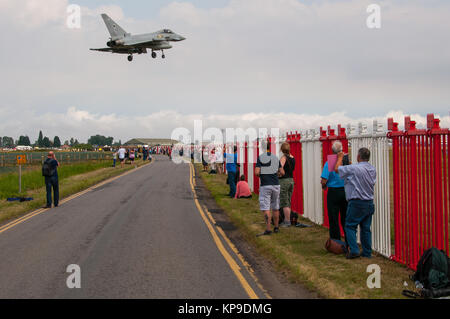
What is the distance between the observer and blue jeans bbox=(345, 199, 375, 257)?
8.55 m

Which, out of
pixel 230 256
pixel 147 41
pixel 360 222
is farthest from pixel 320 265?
pixel 147 41

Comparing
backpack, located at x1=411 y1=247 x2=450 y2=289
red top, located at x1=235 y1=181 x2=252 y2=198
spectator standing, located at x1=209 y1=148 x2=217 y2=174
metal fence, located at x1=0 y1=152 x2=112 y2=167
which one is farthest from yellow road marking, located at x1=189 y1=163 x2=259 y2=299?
metal fence, located at x1=0 y1=152 x2=112 y2=167

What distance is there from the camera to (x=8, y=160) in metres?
53.9

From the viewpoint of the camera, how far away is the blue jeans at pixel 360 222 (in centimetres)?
855

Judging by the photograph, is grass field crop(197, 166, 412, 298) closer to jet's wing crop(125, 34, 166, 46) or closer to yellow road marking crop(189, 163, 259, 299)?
yellow road marking crop(189, 163, 259, 299)

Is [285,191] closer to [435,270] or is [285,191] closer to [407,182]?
[407,182]

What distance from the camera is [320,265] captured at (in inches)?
327

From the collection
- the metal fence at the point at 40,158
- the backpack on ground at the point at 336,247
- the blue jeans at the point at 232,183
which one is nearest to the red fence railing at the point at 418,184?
the backpack on ground at the point at 336,247

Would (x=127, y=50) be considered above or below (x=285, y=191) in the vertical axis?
above

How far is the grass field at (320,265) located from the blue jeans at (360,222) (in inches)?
9.3

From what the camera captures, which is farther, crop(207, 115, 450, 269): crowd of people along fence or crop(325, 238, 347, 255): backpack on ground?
crop(325, 238, 347, 255): backpack on ground

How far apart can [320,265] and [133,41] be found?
915 inches

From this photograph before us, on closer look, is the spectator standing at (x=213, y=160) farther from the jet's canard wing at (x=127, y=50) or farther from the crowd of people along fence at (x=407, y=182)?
the crowd of people along fence at (x=407, y=182)
